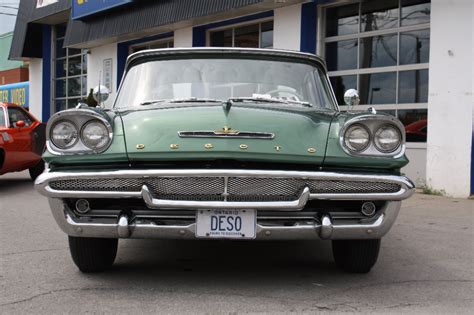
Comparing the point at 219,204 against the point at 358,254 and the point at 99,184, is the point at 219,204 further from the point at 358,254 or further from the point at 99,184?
the point at 358,254

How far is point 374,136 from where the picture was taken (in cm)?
346

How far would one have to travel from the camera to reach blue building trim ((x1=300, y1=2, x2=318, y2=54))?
1112cm

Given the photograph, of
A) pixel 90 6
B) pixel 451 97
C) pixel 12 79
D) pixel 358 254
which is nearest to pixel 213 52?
pixel 358 254

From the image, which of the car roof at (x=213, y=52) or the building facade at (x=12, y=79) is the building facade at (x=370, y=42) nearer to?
the car roof at (x=213, y=52)

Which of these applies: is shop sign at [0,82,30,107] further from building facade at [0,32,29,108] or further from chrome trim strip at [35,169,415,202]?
chrome trim strip at [35,169,415,202]

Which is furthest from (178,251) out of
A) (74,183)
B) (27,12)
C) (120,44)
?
(27,12)

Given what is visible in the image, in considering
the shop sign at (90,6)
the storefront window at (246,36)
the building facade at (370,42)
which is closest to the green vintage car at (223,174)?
the building facade at (370,42)

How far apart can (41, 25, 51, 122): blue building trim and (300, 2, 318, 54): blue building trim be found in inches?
511

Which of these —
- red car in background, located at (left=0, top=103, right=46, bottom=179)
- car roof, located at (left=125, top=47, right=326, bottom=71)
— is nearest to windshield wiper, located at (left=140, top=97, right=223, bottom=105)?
car roof, located at (left=125, top=47, right=326, bottom=71)

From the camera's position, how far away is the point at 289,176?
3.22 meters

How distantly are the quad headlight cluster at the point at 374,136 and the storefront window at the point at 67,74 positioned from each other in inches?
693

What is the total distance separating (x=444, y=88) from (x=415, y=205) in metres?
2.17

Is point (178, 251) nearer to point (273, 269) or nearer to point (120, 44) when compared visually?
point (273, 269)

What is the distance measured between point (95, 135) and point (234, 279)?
135 centimetres
